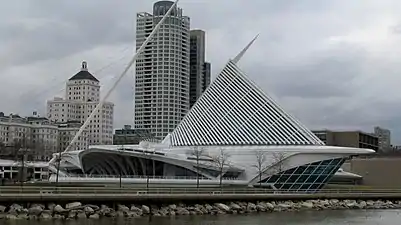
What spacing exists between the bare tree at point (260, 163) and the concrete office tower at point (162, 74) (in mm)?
92440

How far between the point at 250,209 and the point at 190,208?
19.6 ft

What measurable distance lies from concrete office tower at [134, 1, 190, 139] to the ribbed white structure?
77.7 m

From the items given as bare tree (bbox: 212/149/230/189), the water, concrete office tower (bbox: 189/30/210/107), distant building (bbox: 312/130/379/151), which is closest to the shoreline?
the water

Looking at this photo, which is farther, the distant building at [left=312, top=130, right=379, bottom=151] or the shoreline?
the distant building at [left=312, top=130, right=379, bottom=151]

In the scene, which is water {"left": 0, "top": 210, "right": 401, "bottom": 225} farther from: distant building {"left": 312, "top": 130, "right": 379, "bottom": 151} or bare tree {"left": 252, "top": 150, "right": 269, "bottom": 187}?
distant building {"left": 312, "top": 130, "right": 379, "bottom": 151}

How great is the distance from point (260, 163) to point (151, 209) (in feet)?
110

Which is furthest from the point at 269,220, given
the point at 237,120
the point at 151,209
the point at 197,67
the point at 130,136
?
the point at 197,67

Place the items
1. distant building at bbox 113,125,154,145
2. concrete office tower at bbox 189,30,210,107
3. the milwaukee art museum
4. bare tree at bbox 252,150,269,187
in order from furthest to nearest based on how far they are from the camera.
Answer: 1. concrete office tower at bbox 189,30,210,107
2. distant building at bbox 113,125,154,145
3. bare tree at bbox 252,150,269,187
4. the milwaukee art museum

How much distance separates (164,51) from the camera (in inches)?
6634

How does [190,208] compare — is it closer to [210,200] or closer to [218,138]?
[210,200]

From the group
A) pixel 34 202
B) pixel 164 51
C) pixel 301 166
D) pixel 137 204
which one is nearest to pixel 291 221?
pixel 137 204

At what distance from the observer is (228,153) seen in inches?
3017

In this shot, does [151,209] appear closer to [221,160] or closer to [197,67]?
[221,160]

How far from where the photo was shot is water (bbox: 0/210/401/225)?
33.2 m
